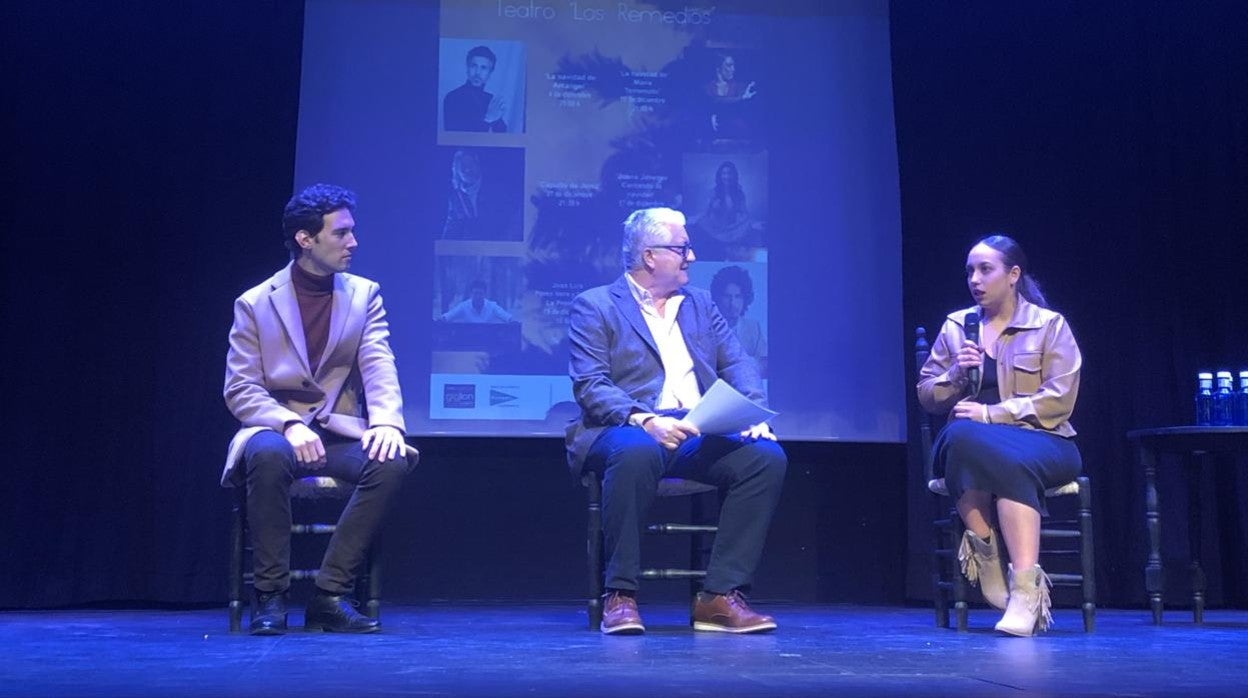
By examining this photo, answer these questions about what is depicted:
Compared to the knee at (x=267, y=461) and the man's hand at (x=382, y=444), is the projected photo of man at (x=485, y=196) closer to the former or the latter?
the man's hand at (x=382, y=444)

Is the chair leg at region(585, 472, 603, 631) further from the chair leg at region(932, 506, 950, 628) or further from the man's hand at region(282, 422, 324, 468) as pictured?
the chair leg at region(932, 506, 950, 628)

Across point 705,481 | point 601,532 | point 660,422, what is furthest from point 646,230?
point 601,532

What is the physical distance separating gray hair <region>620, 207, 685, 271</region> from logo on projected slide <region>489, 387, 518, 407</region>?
33.4 inches

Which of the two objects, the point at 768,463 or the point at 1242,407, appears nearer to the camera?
the point at 768,463

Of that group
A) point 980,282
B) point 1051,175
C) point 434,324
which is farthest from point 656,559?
point 1051,175

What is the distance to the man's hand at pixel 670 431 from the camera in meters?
3.52

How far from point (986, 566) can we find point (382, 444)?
5.36 ft

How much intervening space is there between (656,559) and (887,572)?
86 centimetres

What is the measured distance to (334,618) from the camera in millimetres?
3352

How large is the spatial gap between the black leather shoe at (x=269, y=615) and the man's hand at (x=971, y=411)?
6.12 ft

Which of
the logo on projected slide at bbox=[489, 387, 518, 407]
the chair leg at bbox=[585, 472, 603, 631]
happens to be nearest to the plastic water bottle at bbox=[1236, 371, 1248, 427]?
the chair leg at bbox=[585, 472, 603, 631]

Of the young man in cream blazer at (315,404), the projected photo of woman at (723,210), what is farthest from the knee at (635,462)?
the projected photo of woman at (723,210)

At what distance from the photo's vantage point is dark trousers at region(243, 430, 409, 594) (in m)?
3.32

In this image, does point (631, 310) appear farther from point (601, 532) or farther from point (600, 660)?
point (600, 660)
